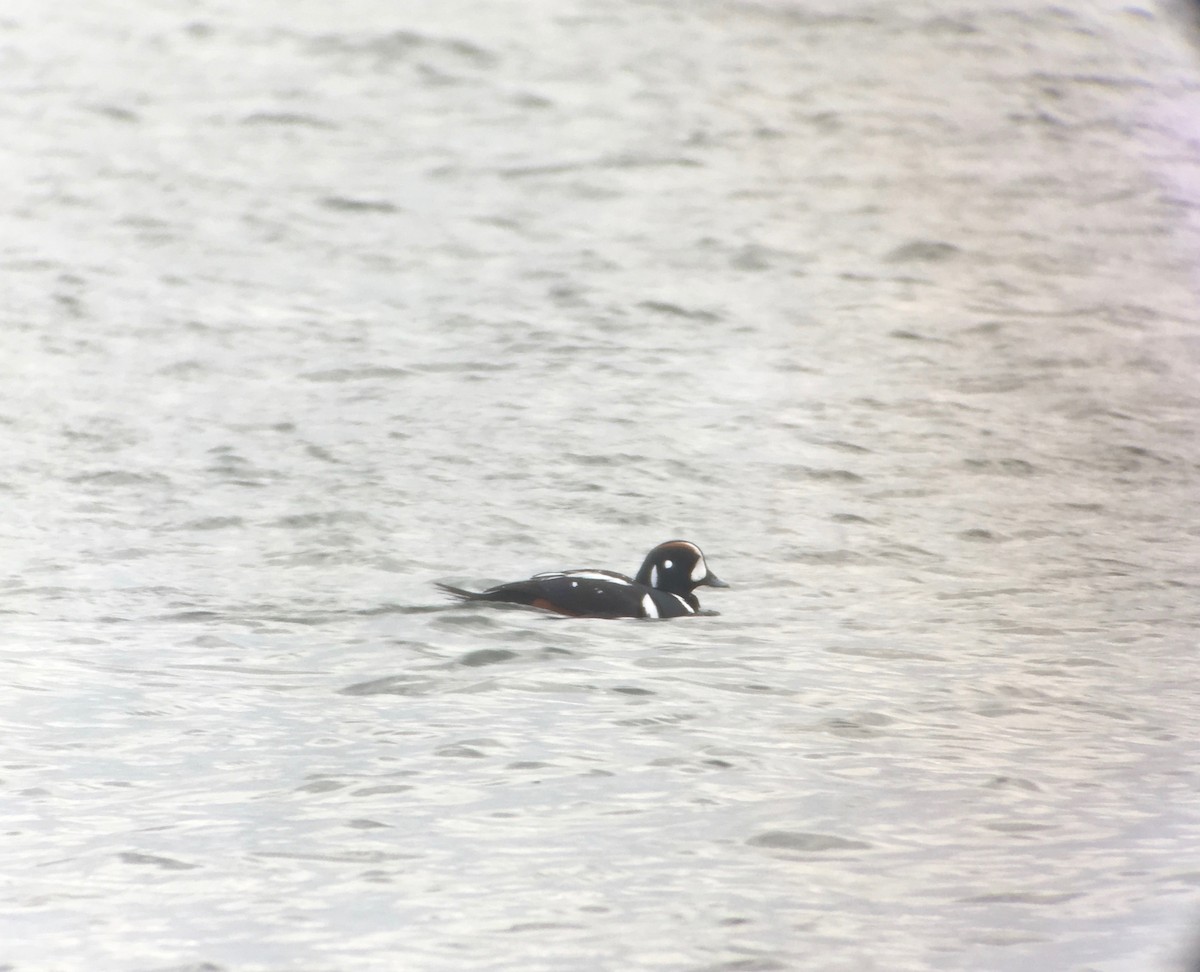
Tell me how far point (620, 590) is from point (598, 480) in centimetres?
347

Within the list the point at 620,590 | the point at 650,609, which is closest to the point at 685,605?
the point at 650,609

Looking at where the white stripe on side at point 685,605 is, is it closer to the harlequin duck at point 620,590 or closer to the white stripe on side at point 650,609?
the harlequin duck at point 620,590

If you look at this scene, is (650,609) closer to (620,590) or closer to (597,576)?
(620,590)

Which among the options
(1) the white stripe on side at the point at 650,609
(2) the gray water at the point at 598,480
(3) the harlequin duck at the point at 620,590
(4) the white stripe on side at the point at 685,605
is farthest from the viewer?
(4) the white stripe on side at the point at 685,605

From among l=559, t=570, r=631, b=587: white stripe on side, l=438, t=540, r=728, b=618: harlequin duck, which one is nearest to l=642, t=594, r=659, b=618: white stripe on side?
l=438, t=540, r=728, b=618: harlequin duck

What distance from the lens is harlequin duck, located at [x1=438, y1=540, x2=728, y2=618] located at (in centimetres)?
927

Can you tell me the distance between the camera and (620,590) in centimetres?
941

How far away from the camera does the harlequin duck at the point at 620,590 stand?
30.4ft

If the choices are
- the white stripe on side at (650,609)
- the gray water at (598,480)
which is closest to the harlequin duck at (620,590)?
the white stripe on side at (650,609)

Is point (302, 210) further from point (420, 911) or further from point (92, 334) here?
point (420, 911)

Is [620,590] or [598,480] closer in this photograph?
[620,590]

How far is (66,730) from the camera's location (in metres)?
7.05

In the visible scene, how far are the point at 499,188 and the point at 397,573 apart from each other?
1018cm

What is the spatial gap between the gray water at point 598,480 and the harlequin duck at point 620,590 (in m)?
0.13
